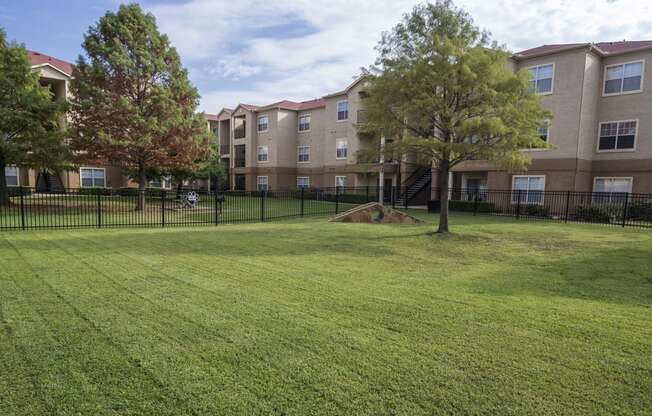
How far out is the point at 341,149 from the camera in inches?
1433

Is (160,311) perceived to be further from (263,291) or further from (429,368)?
(429,368)

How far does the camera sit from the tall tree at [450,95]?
1134 cm

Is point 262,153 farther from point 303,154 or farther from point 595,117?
point 595,117

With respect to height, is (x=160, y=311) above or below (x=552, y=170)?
below

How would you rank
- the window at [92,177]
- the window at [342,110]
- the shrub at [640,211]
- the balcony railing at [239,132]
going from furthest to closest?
the balcony railing at [239,132]
the window at [342,110]
the window at [92,177]
the shrub at [640,211]

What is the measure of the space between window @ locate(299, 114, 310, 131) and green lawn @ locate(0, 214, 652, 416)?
33736 millimetres

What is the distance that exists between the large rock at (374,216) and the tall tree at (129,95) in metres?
10.6

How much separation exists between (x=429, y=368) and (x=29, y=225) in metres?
15.0

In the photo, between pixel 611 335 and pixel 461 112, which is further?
pixel 461 112

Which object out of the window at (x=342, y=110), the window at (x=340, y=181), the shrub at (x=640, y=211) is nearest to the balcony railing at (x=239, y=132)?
the window at (x=342, y=110)

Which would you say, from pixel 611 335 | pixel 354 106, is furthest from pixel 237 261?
pixel 354 106

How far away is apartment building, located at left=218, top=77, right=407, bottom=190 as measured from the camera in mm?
35438

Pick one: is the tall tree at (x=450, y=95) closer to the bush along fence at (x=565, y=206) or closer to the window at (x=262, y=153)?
the bush along fence at (x=565, y=206)

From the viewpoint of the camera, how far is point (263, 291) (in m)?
5.85
